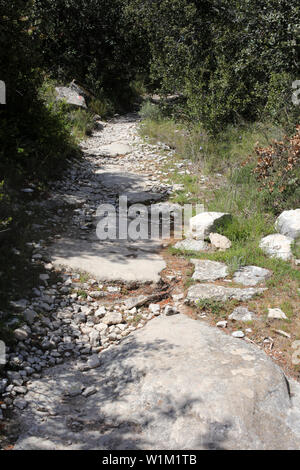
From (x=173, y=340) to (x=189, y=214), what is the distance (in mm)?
3164

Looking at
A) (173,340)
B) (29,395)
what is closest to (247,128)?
(173,340)

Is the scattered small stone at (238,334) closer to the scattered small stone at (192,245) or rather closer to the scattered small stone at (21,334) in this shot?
the scattered small stone at (192,245)

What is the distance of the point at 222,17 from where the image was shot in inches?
416

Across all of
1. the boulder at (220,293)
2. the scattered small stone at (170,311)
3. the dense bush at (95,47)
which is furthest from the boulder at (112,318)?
the dense bush at (95,47)

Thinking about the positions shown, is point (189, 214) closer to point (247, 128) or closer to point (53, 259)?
point (53, 259)

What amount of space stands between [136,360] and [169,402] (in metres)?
0.55

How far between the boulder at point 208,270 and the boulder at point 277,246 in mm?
615

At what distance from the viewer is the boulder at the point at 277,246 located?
16.0ft

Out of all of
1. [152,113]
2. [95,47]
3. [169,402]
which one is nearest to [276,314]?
[169,402]

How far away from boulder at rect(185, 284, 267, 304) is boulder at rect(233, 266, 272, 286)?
162mm

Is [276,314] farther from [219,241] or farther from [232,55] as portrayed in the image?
[232,55]

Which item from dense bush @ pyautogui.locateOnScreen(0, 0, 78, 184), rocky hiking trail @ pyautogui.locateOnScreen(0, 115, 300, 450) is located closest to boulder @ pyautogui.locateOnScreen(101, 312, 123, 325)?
rocky hiking trail @ pyautogui.locateOnScreen(0, 115, 300, 450)

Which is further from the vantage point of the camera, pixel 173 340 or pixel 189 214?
pixel 189 214

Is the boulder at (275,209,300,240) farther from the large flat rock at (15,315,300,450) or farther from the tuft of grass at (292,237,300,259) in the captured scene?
the large flat rock at (15,315,300,450)
